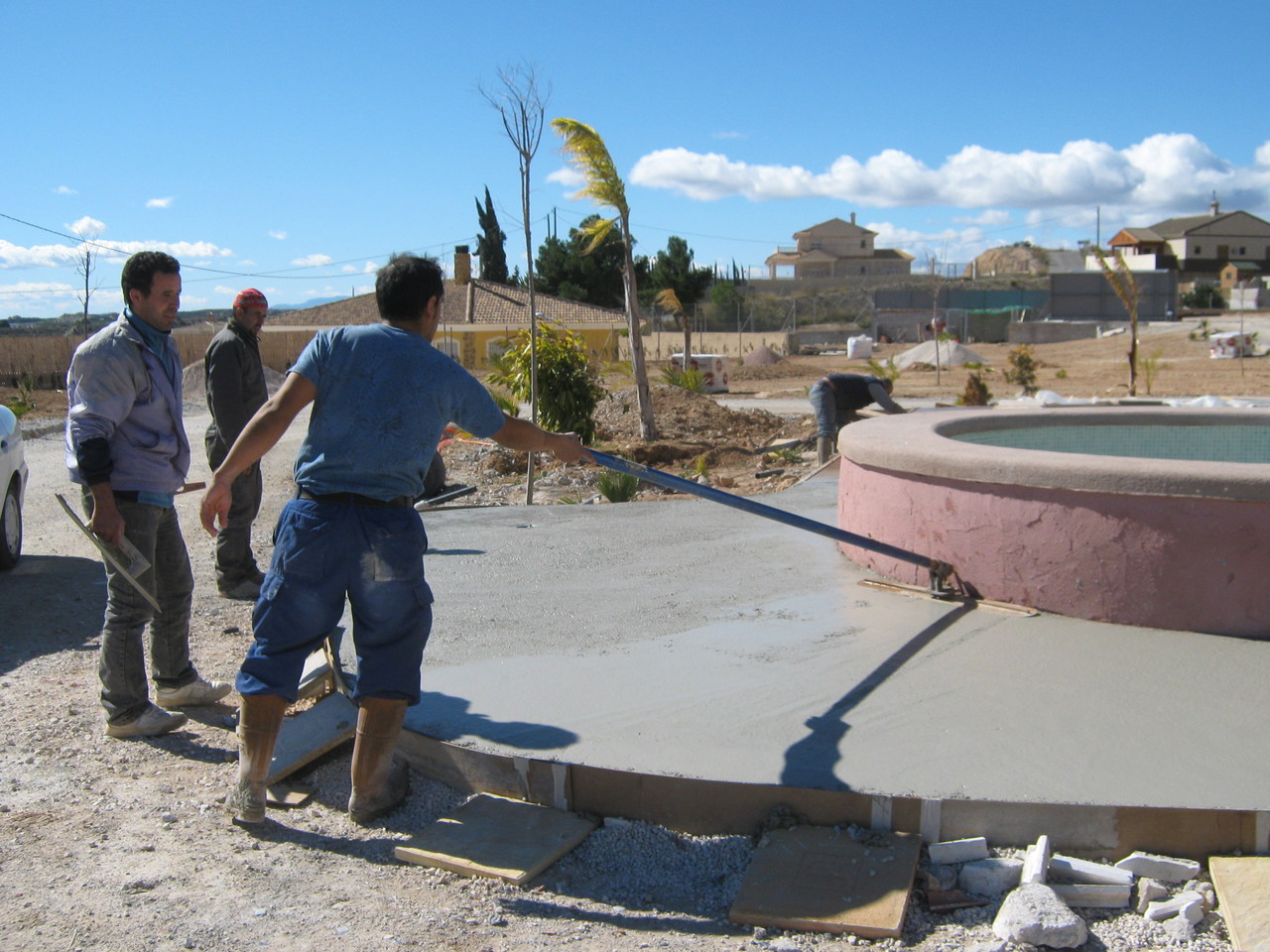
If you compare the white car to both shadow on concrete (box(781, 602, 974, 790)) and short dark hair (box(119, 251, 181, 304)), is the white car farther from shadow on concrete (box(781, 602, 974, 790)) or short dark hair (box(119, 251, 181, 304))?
shadow on concrete (box(781, 602, 974, 790))

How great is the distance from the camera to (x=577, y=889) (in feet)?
9.33

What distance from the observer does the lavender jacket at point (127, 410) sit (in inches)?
144

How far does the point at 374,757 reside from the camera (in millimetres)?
3127

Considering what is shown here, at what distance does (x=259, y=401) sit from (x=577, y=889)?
355 cm

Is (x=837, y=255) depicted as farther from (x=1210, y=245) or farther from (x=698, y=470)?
(x=698, y=470)

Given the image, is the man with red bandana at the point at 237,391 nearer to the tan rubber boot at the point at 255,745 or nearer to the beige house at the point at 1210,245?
the tan rubber boot at the point at 255,745

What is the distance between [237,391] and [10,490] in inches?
91.4

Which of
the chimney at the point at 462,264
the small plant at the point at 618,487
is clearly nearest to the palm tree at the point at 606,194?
the small plant at the point at 618,487

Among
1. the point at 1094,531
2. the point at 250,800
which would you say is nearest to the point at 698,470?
the point at 1094,531

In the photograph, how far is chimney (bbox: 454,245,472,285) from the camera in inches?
1993

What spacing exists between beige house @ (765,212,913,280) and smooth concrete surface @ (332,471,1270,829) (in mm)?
82264

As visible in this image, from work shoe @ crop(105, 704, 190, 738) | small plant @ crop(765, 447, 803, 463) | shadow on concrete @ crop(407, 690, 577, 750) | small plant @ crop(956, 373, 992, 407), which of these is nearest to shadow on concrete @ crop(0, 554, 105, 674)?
work shoe @ crop(105, 704, 190, 738)

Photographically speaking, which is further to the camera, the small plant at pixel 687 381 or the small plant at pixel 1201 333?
the small plant at pixel 1201 333

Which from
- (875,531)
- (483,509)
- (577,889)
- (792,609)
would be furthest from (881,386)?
(577,889)
